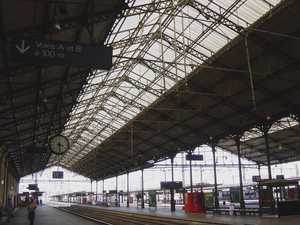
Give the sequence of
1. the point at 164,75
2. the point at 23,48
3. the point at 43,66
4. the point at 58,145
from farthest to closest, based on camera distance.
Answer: the point at 164,75 < the point at 58,145 < the point at 43,66 < the point at 23,48

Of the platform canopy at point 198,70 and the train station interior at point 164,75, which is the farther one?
the platform canopy at point 198,70

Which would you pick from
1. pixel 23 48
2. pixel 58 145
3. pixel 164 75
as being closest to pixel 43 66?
pixel 58 145

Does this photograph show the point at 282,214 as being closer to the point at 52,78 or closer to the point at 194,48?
the point at 194,48

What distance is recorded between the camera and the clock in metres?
16.1

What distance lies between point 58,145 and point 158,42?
32.1 ft

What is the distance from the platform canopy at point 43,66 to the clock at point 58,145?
127 inches

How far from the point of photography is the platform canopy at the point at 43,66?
11.3 m

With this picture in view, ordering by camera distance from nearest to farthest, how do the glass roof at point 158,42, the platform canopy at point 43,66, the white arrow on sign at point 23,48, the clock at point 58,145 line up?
the white arrow on sign at point 23,48 → the platform canopy at point 43,66 → the clock at point 58,145 → the glass roof at point 158,42

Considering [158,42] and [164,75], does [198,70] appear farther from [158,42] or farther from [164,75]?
[158,42]

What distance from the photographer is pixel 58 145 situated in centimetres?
1631

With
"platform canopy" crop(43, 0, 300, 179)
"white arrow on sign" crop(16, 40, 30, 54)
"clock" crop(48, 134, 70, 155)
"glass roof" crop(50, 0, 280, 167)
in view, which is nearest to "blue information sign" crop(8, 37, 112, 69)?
"white arrow on sign" crop(16, 40, 30, 54)

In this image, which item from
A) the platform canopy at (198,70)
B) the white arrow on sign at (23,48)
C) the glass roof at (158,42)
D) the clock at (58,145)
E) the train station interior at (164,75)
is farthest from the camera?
the platform canopy at (198,70)

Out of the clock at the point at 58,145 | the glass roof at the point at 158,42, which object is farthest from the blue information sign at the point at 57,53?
the clock at the point at 58,145

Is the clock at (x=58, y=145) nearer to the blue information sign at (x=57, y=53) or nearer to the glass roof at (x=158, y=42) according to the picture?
the glass roof at (x=158, y=42)
